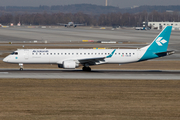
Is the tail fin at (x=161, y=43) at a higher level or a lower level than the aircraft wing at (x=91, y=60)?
higher

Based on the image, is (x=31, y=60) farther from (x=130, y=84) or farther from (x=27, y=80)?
(x=130, y=84)

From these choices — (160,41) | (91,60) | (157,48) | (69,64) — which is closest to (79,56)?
(91,60)

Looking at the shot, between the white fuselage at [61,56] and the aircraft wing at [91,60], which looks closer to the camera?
the aircraft wing at [91,60]

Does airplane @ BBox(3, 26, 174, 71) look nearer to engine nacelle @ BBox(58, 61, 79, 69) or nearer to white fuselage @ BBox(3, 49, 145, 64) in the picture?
white fuselage @ BBox(3, 49, 145, 64)

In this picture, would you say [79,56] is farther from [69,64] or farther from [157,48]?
[157,48]

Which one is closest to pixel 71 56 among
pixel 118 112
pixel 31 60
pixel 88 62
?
pixel 88 62

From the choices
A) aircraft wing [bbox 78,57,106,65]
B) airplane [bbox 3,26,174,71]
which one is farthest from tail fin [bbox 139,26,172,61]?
aircraft wing [bbox 78,57,106,65]

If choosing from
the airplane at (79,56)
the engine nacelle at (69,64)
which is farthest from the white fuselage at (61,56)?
the engine nacelle at (69,64)

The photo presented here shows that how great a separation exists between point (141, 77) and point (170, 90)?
9.04 meters

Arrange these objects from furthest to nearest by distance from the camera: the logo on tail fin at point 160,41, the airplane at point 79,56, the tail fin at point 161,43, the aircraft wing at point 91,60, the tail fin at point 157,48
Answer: the logo on tail fin at point 160,41
the tail fin at point 161,43
the tail fin at point 157,48
the airplane at point 79,56
the aircraft wing at point 91,60

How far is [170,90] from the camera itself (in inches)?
1309

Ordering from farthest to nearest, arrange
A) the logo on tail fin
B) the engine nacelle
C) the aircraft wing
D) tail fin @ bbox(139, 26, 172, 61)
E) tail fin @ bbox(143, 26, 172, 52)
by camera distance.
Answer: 1. the logo on tail fin
2. tail fin @ bbox(143, 26, 172, 52)
3. tail fin @ bbox(139, 26, 172, 61)
4. the aircraft wing
5. the engine nacelle

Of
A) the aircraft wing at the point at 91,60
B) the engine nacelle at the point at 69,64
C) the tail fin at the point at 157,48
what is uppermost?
the tail fin at the point at 157,48

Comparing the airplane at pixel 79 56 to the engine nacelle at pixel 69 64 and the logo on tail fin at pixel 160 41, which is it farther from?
the logo on tail fin at pixel 160 41
